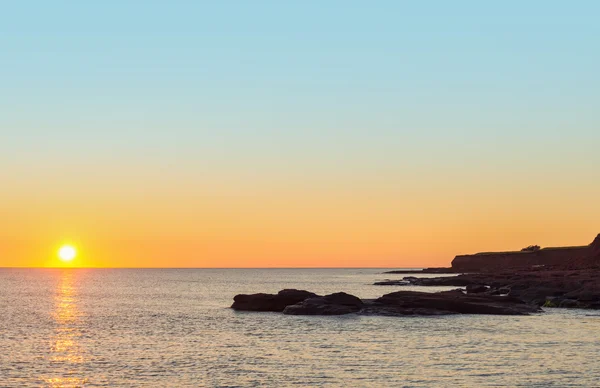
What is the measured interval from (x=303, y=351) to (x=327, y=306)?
30694mm

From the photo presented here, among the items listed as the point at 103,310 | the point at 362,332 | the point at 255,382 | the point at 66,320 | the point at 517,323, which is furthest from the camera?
the point at 103,310

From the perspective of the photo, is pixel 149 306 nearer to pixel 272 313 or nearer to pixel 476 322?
pixel 272 313

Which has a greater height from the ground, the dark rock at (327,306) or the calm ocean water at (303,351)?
the dark rock at (327,306)

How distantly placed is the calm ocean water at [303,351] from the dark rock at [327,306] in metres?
3.43

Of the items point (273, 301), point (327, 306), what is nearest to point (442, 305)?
point (327, 306)

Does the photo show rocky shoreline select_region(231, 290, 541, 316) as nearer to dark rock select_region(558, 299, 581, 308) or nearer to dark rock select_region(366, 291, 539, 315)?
dark rock select_region(366, 291, 539, 315)

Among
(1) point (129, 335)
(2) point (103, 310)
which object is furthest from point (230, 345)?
(2) point (103, 310)

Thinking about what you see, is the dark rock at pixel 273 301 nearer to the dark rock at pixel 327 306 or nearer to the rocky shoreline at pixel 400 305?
the rocky shoreline at pixel 400 305

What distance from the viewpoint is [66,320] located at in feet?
267

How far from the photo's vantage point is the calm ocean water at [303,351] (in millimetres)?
40500

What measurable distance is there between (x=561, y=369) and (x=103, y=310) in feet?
228

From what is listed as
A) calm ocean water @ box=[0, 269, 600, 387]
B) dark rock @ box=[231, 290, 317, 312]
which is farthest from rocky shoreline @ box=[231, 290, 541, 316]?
calm ocean water @ box=[0, 269, 600, 387]

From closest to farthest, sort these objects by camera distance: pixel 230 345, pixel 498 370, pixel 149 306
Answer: pixel 498 370 → pixel 230 345 → pixel 149 306

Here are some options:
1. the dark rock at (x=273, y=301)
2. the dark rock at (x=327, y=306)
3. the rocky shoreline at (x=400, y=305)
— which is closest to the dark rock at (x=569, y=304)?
the rocky shoreline at (x=400, y=305)
